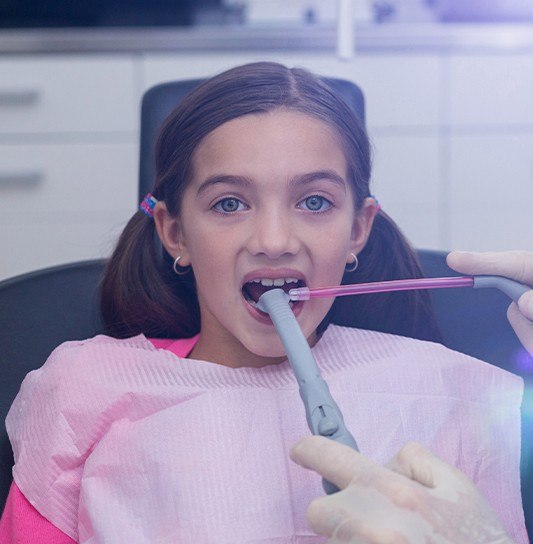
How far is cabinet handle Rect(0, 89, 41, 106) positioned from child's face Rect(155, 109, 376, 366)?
112 cm

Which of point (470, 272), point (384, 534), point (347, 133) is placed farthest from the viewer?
point (347, 133)

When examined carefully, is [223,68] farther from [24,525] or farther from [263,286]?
[24,525]

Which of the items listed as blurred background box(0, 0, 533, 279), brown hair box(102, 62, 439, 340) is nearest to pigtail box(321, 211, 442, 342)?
brown hair box(102, 62, 439, 340)

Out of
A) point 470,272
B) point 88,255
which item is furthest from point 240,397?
point 88,255

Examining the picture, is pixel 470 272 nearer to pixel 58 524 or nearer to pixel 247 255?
pixel 247 255

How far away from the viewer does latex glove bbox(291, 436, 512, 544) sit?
2.13 ft

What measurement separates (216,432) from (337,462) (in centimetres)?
24

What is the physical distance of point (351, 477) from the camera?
0.67 meters

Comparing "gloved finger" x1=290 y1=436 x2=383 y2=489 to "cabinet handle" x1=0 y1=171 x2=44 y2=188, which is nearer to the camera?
"gloved finger" x1=290 y1=436 x2=383 y2=489

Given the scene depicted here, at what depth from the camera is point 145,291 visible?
3.56 ft

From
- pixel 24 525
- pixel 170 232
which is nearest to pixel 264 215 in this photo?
pixel 170 232

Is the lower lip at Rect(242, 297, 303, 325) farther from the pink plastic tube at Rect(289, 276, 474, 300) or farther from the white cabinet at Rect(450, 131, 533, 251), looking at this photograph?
the white cabinet at Rect(450, 131, 533, 251)

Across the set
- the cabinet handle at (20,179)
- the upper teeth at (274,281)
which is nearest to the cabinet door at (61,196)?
the cabinet handle at (20,179)

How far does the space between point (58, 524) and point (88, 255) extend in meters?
1.22
